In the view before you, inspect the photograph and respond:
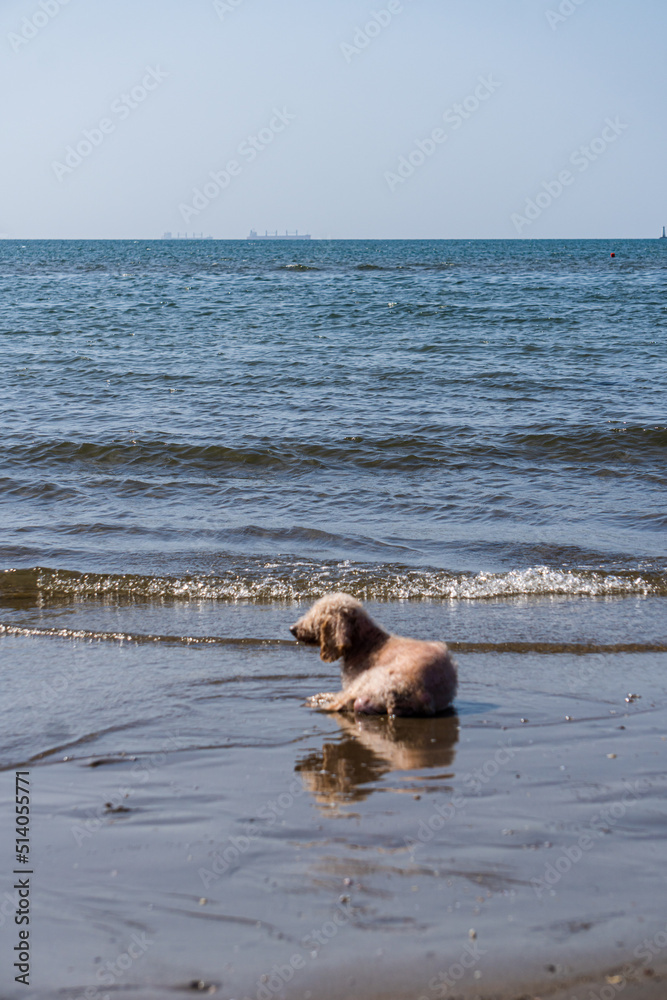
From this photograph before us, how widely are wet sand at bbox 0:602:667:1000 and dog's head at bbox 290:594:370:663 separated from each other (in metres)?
0.40

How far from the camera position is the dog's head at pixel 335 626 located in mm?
6145

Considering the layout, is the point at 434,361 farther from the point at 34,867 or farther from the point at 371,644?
the point at 34,867

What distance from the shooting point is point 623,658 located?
6820 mm

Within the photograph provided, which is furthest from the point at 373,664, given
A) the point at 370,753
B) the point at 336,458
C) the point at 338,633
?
the point at 336,458

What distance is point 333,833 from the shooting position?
13.4 feet

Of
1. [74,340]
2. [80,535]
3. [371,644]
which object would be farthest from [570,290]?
[371,644]

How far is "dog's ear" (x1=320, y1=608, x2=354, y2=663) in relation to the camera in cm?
614

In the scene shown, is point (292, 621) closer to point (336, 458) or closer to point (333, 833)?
point (333, 833)

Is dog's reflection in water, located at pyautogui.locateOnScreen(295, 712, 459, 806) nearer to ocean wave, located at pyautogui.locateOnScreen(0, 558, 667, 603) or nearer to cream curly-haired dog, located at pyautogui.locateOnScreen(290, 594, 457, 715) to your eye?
cream curly-haired dog, located at pyautogui.locateOnScreen(290, 594, 457, 715)

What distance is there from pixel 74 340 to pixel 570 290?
859 inches

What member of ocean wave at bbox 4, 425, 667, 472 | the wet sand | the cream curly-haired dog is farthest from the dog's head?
ocean wave at bbox 4, 425, 667, 472

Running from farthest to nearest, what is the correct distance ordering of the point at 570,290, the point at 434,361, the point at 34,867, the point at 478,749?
1. the point at 570,290
2. the point at 434,361
3. the point at 478,749
4. the point at 34,867

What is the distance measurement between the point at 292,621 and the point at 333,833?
3.72 meters

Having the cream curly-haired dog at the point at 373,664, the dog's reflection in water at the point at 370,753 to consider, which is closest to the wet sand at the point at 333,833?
the dog's reflection in water at the point at 370,753
